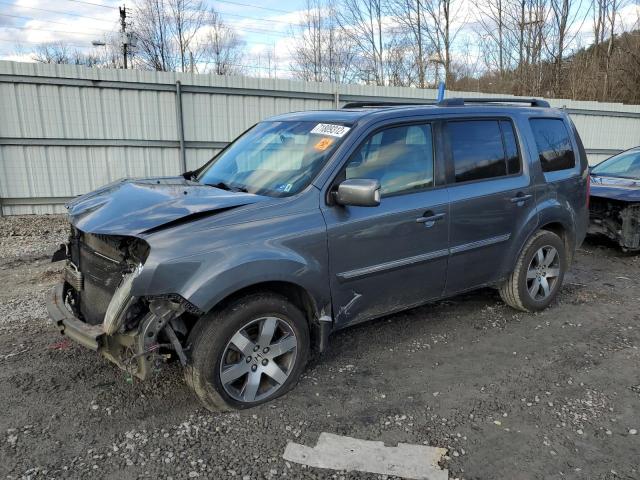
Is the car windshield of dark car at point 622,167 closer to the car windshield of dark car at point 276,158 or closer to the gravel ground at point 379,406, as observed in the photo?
the gravel ground at point 379,406

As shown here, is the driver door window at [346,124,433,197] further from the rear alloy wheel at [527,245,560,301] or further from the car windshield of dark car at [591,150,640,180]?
the car windshield of dark car at [591,150,640,180]

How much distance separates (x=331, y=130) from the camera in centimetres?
369

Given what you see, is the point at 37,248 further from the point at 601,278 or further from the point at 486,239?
the point at 601,278

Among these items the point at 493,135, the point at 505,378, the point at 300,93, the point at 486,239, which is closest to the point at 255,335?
the point at 505,378

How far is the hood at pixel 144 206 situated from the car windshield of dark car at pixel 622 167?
668 centimetres

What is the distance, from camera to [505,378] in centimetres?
370

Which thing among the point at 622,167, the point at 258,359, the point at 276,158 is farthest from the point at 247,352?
the point at 622,167

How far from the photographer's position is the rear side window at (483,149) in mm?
4094

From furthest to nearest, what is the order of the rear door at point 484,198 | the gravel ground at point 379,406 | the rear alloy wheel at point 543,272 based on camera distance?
the rear alloy wheel at point 543,272
the rear door at point 484,198
the gravel ground at point 379,406

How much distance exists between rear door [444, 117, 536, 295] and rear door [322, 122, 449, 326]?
0.59 ft

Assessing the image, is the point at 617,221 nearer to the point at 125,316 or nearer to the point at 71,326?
the point at 125,316

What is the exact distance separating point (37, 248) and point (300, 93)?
20.1 ft

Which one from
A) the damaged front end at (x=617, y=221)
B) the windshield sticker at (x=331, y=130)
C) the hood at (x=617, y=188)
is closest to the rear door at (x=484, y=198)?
the windshield sticker at (x=331, y=130)

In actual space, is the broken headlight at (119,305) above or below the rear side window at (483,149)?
below
